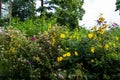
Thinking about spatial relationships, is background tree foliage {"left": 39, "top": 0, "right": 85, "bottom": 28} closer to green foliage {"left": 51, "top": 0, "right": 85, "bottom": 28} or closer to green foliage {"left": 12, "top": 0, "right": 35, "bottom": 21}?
green foliage {"left": 51, "top": 0, "right": 85, "bottom": 28}

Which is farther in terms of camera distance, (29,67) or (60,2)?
(60,2)

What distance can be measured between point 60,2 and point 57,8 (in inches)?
40.1

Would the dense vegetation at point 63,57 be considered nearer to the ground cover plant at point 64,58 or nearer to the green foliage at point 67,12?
the ground cover plant at point 64,58

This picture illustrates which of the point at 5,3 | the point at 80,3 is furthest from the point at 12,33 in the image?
the point at 5,3

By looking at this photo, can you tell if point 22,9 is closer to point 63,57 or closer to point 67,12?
point 67,12

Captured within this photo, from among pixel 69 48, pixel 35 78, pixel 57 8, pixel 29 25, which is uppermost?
pixel 57 8

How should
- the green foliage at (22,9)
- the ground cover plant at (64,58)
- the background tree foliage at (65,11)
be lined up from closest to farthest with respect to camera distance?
→ the ground cover plant at (64,58) → the background tree foliage at (65,11) → the green foliage at (22,9)

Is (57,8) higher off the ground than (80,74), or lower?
higher

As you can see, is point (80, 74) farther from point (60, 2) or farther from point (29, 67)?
point (60, 2)

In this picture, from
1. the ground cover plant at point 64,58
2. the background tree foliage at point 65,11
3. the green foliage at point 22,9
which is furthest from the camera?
the green foliage at point 22,9

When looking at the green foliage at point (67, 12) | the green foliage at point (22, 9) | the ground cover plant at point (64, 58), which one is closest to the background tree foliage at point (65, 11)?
the green foliage at point (67, 12)

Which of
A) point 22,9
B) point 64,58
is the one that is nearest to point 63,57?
point 64,58

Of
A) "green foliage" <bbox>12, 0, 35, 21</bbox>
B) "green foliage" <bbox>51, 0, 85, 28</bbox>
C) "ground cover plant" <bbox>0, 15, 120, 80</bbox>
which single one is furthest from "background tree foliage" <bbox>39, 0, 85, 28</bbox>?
"ground cover plant" <bbox>0, 15, 120, 80</bbox>

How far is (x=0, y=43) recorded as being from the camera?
30.7 feet
